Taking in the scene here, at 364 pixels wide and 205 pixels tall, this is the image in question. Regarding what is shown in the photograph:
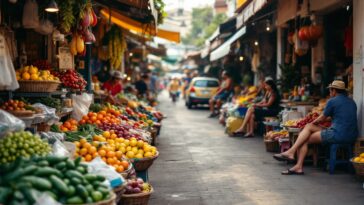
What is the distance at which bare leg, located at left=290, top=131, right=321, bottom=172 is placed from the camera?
9.86 meters

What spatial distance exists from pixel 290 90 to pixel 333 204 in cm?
879

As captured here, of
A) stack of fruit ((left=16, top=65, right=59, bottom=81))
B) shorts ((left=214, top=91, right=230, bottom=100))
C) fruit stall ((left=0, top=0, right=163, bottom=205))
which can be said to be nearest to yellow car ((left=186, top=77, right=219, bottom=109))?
shorts ((left=214, top=91, right=230, bottom=100))

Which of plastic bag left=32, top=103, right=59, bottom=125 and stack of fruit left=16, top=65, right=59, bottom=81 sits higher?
stack of fruit left=16, top=65, right=59, bottom=81

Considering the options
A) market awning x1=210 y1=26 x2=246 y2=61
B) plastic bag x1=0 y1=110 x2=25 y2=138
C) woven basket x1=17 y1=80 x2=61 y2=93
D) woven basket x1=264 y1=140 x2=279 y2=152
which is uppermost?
market awning x1=210 y1=26 x2=246 y2=61

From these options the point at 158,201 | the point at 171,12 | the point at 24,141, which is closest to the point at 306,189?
the point at 158,201

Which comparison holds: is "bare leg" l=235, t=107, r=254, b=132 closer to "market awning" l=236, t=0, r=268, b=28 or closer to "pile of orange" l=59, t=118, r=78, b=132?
"market awning" l=236, t=0, r=268, b=28

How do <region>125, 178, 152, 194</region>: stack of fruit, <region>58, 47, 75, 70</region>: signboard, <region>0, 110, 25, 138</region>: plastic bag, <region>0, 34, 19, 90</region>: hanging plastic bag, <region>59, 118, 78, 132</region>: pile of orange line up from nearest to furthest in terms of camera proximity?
<region>0, 110, 25, 138</region>: plastic bag
<region>0, 34, 19, 90</region>: hanging plastic bag
<region>125, 178, 152, 194</region>: stack of fruit
<region>59, 118, 78, 132</region>: pile of orange
<region>58, 47, 75, 70</region>: signboard

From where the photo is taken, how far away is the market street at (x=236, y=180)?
25.9ft

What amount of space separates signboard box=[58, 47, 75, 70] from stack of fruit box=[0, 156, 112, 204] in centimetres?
512

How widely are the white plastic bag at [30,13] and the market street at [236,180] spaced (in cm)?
299

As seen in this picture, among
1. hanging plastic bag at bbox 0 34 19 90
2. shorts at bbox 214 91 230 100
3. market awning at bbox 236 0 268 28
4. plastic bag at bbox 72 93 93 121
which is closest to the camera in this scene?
hanging plastic bag at bbox 0 34 19 90

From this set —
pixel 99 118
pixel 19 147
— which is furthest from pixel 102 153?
pixel 99 118

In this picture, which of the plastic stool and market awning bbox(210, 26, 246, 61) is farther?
market awning bbox(210, 26, 246, 61)

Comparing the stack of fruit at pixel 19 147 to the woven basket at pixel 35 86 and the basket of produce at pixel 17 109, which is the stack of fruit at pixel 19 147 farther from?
the woven basket at pixel 35 86
